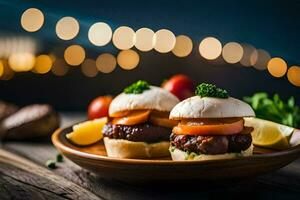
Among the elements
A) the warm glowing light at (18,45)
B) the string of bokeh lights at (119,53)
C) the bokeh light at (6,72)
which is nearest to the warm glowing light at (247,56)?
the string of bokeh lights at (119,53)

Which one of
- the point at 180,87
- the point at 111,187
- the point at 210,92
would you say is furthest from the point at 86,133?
the point at 180,87

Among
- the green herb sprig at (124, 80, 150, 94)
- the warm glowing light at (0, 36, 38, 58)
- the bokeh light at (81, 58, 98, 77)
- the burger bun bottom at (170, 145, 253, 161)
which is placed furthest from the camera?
the bokeh light at (81, 58, 98, 77)

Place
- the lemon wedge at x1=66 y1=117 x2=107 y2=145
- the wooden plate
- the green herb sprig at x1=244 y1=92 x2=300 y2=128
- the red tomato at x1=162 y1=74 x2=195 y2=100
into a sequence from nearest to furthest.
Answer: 1. the wooden plate
2. the lemon wedge at x1=66 y1=117 x2=107 y2=145
3. the green herb sprig at x1=244 y1=92 x2=300 y2=128
4. the red tomato at x1=162 y1=74 x2=195 y2=100

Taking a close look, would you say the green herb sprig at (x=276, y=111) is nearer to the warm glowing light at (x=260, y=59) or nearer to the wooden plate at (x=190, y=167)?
the wooden plate at (x=190, y=167)

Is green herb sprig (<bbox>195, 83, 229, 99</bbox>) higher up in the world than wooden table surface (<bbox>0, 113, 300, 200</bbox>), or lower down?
higher up

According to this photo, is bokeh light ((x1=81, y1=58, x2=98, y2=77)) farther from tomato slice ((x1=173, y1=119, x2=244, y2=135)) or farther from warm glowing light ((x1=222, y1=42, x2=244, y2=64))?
tomato slice ((x1=173, y1=119, x2=244, y2=135))

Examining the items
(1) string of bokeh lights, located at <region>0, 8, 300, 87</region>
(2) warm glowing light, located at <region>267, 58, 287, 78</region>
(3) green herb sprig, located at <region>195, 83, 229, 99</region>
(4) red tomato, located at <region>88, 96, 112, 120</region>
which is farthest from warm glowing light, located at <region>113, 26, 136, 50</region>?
(3) green herb sprig, located at <region>195, 83, 229, 99</region>

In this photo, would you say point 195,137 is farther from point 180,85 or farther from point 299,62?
point 180,85
